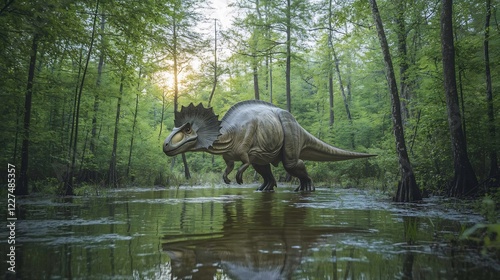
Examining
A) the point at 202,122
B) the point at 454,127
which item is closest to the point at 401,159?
the point at 454,127

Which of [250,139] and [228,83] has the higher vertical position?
[228,83]

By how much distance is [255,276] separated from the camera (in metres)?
1.71

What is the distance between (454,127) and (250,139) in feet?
14.1

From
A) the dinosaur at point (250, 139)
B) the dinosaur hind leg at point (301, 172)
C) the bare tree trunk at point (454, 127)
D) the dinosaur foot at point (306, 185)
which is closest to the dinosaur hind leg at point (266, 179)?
the dinosaur at point (250, 139)

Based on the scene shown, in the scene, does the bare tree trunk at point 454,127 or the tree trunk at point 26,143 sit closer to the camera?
the bare tree trunk at point 454,127

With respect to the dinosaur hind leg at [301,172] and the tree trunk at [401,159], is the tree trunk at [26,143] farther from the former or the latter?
the tree trunk at [401,159]

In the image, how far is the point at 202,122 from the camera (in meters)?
7.92

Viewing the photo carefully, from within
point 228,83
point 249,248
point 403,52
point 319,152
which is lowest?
point 249,248

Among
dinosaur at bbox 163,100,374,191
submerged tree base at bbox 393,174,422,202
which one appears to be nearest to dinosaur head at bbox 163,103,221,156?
dinosaur at bbox 163,100,374,191

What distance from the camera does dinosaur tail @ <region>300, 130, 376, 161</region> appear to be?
10.2 metres

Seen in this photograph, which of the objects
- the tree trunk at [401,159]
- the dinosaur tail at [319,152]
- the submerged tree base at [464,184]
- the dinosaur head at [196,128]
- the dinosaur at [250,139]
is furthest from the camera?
the dinosaur tail at [319,152]

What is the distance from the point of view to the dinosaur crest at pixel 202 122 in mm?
7852

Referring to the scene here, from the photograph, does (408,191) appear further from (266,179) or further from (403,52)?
(403,52)

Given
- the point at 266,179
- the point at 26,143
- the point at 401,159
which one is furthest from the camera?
the point at 266,179
